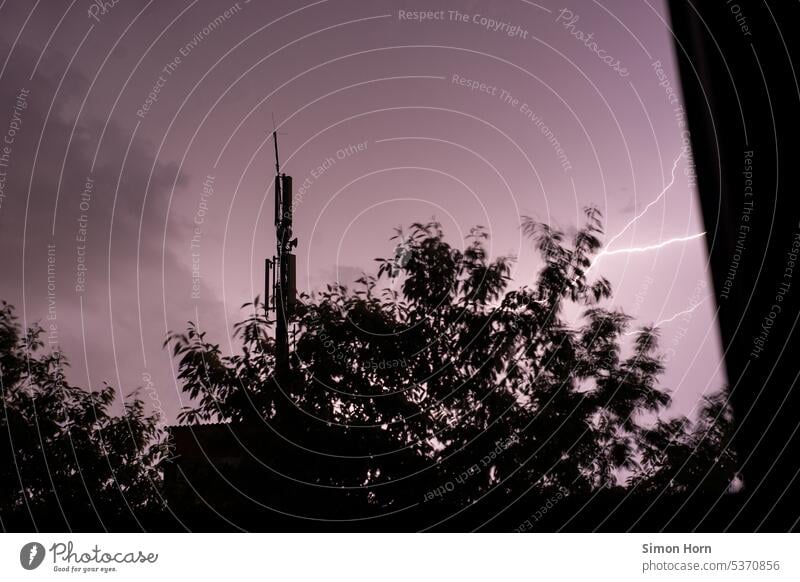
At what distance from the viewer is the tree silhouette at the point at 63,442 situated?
2.62 metres

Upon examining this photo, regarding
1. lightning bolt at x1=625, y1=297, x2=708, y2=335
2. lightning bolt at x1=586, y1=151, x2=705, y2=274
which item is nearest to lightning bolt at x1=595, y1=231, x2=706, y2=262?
lightning bolt at x1=586, y1=151, x2=705, y2=274

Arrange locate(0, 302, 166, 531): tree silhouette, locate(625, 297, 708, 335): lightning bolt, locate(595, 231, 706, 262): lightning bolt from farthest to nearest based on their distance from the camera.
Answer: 1. locate(595, 231, 706, 262): lightning bolt
2. locate(625, 297, 708, 335): lightning bolt
3. locate(0, 302, 166, 531): tree silhouette

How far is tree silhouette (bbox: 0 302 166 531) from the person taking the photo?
2619mm

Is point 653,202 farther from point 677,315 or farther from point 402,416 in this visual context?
point 402,416

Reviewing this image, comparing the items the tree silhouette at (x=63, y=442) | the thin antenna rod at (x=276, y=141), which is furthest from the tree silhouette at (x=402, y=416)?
the thin antenna rod at (x=276, y=141)

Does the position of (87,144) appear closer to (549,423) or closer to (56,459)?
(56,459)

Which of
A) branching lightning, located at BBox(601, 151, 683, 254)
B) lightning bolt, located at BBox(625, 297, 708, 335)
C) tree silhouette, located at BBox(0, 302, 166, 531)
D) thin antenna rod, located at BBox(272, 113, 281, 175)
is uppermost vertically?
thin antenna rod, located at BBox(272, 113, 281, 175)

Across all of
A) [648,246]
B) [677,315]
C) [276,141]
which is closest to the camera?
[677,315]

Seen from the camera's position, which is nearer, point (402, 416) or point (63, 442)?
point (63, 442)

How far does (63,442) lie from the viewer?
279cm

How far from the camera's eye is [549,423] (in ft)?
9.20

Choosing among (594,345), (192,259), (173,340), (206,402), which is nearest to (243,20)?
(192,259)

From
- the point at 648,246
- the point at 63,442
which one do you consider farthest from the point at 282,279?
the point at 648,246

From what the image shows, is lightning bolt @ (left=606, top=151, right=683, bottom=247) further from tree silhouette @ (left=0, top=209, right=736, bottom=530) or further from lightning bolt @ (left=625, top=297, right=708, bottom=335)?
lightning bolt @ (left=625, top=297, right=708, bottom=335)
